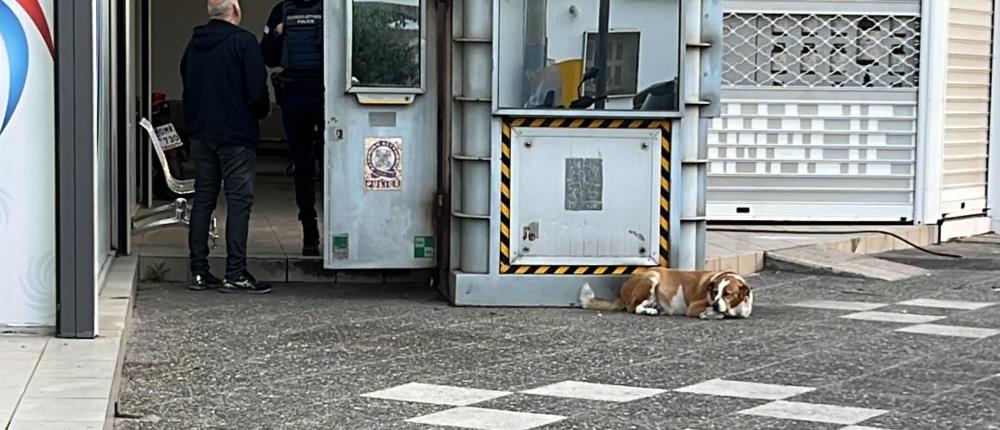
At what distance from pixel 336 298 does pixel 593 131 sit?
185 centimetres

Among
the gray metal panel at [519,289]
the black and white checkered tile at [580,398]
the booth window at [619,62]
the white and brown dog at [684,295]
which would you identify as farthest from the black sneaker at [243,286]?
the black and white checkered tile at [580,398]

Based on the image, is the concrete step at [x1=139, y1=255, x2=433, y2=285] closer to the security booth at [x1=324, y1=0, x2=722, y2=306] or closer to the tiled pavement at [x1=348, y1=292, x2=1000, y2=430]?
the security booth at [x1=324, y1=0, x2=722, y2=306]

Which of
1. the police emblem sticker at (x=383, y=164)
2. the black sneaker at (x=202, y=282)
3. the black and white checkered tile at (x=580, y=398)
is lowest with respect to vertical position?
the black and white checkered tile at (x=580, y=398)

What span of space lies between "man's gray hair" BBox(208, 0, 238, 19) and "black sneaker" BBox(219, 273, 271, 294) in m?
1.57

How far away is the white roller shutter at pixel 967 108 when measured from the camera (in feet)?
46.0

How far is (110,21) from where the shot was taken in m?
10.2

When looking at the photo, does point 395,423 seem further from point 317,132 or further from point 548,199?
point 317,132

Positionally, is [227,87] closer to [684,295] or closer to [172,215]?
[172,215]

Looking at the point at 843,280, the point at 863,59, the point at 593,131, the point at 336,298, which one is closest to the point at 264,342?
the point at 336,298

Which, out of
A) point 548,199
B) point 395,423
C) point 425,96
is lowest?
point 395,423

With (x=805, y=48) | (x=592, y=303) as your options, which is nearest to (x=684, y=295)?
(x=592, y=303)

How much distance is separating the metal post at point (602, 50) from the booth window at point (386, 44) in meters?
1.09

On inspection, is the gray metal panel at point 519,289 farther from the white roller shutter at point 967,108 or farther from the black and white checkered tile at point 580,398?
the white roller shutter at point 967,108

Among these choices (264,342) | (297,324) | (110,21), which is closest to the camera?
(264,342)
